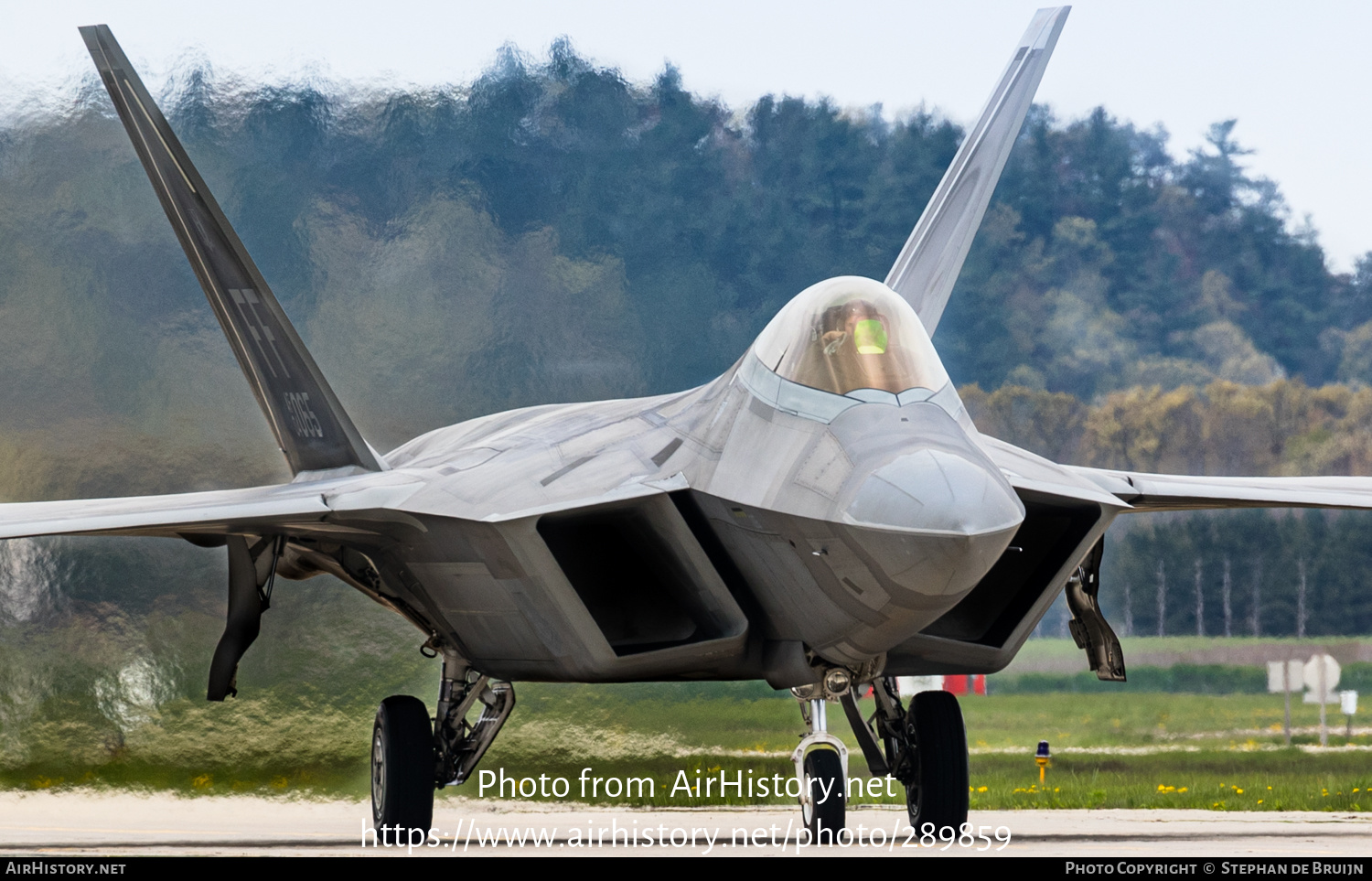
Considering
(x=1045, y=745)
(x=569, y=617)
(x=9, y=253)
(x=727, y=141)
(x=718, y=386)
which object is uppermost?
(x=727, y=141)

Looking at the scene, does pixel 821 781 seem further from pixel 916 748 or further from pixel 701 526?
pixel 916 748

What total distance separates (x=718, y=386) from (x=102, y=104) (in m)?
7.62

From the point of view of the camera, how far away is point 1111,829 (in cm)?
794

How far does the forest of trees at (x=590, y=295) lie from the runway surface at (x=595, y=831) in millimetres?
1817

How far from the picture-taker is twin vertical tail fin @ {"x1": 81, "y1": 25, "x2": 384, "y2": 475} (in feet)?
25.4

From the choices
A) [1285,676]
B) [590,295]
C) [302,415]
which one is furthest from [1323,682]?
[302,415]

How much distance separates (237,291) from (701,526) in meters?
3.20

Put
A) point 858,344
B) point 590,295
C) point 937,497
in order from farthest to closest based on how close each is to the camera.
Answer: point 590,295
point 858,344
point 937,497

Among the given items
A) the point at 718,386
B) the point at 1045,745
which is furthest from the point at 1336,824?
the point at 718,386

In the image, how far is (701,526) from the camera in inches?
236

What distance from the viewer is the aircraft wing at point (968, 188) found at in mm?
8992

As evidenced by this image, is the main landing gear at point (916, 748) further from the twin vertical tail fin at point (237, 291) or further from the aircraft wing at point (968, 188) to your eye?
the twin vertical tail fin at point (237, 291)

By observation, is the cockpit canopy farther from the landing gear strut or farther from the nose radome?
the landing gear strut

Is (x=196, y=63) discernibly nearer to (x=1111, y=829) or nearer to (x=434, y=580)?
(x=434, y=580)
